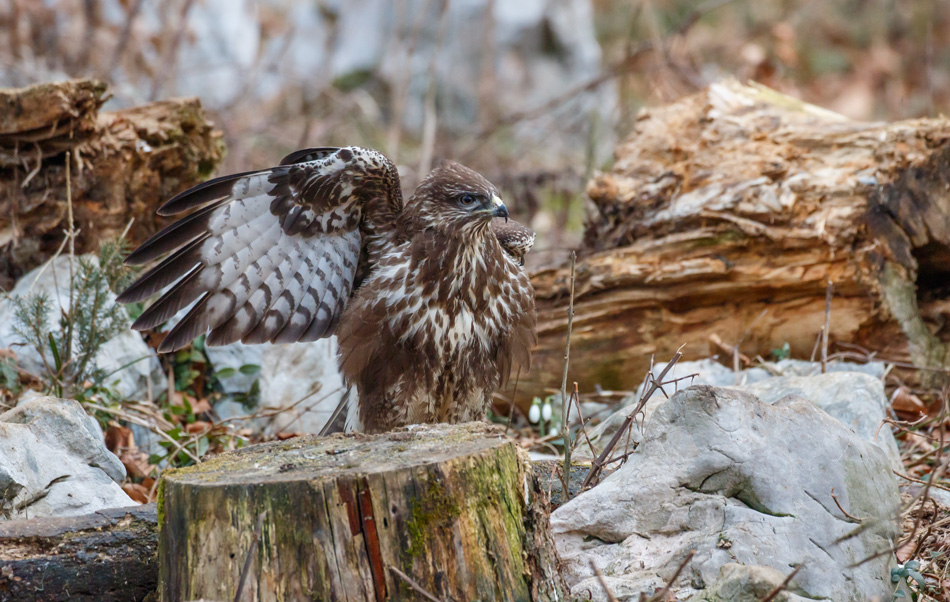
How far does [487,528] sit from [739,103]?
425 centimetres

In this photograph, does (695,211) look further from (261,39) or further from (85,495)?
(261,39)

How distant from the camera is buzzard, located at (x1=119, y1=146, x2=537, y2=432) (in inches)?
158

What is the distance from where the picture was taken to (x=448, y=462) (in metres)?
2.46

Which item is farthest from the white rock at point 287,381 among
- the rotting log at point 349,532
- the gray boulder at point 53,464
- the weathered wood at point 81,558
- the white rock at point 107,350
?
the rotting log at point 349,532

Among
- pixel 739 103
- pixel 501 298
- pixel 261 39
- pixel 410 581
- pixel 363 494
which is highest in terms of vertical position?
pixel 261 39

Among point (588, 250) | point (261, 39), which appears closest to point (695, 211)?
point (588, 250)

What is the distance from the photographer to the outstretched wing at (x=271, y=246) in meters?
3.94

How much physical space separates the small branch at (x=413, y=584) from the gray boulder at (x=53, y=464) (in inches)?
63.5

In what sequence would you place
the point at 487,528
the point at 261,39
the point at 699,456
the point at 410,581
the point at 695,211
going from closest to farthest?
the point at 410,581 < the point at 487,528 < the point at 699,456 < the point at 695,211 < the point at 261,39

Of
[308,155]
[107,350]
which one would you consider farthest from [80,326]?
[308,155]

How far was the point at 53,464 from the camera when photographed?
3451 mm

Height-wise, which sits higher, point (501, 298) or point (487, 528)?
point (501, 298)

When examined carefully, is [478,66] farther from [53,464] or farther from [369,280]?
[53,464]

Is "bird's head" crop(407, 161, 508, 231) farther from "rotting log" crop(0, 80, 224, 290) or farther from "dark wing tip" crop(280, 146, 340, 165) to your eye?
"rotting log" crop(0, 80, 224, 290)
